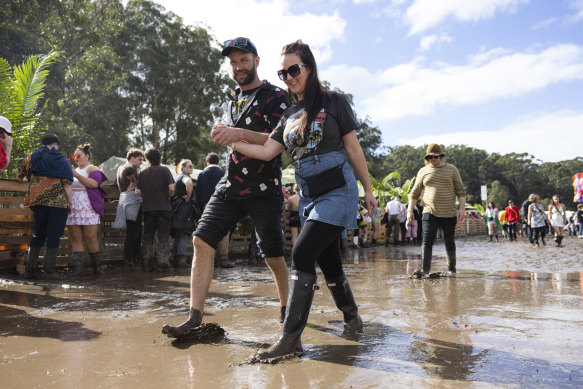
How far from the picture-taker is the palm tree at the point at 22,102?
809cm

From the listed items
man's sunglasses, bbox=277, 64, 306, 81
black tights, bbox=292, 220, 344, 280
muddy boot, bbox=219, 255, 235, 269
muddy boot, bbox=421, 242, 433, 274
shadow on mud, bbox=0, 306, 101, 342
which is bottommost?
shadow on mud, bbox=0, 306, 101, 342

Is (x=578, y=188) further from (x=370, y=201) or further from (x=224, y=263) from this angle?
(x=370, y=201)

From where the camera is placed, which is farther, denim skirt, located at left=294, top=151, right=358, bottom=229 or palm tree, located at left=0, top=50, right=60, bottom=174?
palm tree, located at left=0, top=50, right=60, bottom=174

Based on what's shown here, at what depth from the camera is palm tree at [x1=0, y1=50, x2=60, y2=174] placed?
809cm

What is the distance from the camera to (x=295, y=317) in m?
2.65

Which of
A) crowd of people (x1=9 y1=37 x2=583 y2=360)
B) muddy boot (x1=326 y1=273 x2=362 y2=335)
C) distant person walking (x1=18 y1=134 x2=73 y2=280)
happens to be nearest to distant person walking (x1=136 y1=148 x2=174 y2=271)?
distant person walking (x1=18 y1=134 x2=73 y2=280)

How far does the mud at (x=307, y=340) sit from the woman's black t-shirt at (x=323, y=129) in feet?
3.94

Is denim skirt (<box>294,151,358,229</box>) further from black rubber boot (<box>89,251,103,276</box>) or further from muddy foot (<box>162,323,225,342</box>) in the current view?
black rubber boot (<box>89,251,103,276</box>)

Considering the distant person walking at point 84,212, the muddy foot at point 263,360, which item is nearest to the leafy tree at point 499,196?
the distant person walking at point 84,212

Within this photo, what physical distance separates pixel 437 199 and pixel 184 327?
14.7ft

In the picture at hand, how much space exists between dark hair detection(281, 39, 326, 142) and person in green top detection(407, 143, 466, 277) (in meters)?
3.94

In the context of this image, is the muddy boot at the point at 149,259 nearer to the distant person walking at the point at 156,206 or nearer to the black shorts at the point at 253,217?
the distant person walking at the point at 156,206

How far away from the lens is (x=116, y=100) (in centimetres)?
2761

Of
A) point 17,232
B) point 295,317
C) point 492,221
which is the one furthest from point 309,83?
point 492,221
